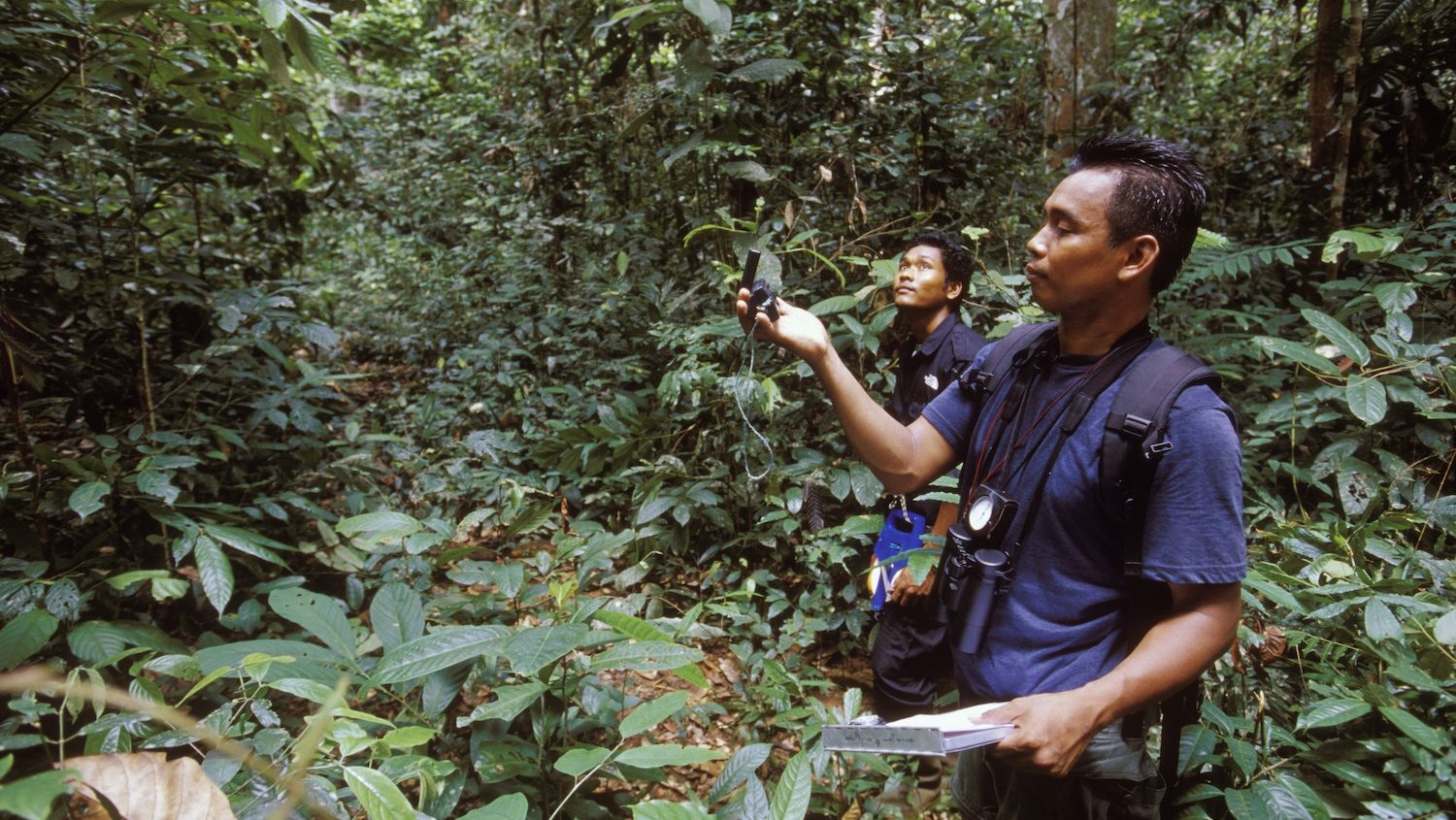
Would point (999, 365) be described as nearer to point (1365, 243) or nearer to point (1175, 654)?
point (1175, 654)

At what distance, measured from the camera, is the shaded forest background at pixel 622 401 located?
197 cm

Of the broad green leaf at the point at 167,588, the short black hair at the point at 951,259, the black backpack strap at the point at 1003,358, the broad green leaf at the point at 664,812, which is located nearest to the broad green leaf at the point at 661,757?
the broad green leaf at the point at 664,812

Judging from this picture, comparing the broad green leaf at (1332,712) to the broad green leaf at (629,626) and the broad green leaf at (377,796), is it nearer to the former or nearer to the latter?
the broad green leaf at (629,626)

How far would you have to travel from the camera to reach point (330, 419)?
493cm

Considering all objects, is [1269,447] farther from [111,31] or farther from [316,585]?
[111,31]

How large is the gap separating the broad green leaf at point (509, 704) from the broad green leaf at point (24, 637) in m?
1.14

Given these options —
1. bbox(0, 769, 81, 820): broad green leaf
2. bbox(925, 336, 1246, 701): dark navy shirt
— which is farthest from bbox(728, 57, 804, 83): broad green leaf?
bbox(0, 769, 81, 820): broad green leaf

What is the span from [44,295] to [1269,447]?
644 cm

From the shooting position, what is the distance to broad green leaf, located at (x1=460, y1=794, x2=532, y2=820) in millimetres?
1517

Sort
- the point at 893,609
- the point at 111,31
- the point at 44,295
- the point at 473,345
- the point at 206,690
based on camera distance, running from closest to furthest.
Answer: the point at 206,690, the point at 111,31, the point at 893,609, the point at 44,295, the point at 473,345

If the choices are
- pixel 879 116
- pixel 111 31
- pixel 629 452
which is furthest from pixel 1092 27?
pixel 111 31

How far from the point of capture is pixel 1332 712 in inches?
72.1

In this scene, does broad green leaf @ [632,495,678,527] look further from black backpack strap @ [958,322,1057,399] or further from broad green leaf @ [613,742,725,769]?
black backpack strap @ [958,322,1057,399]

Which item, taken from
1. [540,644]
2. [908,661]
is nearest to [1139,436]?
Result: [540,644]
